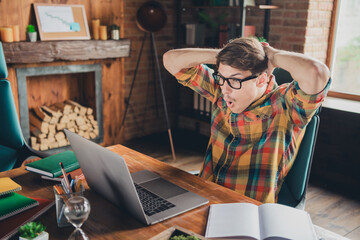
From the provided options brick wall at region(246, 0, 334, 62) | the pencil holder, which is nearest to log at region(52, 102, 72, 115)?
brick wall at region(246, 0, 334, 62)

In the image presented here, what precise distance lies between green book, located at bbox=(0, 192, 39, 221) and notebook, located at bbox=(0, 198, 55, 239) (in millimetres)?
13

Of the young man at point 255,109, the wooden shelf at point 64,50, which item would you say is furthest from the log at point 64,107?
the young man at point 255,109

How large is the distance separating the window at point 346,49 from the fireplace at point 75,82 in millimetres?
2181

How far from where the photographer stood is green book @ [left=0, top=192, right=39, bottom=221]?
3.65ft

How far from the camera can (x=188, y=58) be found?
1.63 m

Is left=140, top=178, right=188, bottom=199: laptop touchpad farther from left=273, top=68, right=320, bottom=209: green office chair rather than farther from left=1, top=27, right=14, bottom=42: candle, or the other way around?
left=1, top=27, right=14, bottom=42: candle

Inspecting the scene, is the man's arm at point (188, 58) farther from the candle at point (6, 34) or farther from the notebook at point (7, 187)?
the candle at point (6, 34)

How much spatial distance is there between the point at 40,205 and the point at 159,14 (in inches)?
112

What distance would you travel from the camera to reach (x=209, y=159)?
5.45 feet

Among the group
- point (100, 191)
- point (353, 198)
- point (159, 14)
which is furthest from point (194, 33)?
point (100, 191)

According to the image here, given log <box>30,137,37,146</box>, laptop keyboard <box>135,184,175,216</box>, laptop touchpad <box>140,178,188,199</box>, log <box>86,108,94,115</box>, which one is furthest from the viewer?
log <box>86,108,94,115</box>

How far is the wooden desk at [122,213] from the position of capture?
1047 mm

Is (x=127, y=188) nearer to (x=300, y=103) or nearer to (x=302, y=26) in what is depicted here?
(x=300, y=103)

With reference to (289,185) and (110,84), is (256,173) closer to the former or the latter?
(289,185)
